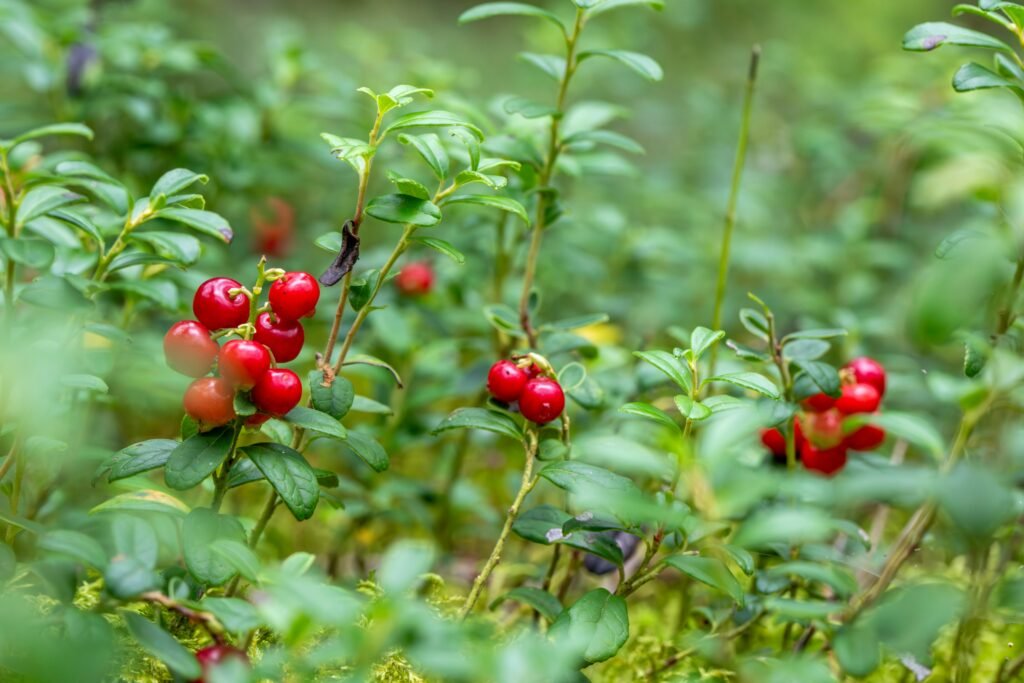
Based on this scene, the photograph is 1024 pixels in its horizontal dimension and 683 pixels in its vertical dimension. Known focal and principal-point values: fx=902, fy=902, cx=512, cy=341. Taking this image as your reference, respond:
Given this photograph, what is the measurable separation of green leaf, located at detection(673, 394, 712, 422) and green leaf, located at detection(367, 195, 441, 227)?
0.36 meters

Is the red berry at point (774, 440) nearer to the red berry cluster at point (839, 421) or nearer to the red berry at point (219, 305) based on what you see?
the red berry cluster at point (839, 421)

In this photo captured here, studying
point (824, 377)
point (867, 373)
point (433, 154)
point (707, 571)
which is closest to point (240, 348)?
point (433, 154)

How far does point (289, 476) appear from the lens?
1.05 metres

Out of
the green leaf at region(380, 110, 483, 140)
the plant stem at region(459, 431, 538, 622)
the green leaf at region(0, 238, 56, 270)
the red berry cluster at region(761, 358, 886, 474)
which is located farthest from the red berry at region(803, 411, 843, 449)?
the green leaf at region(0, 238, 56, 270)

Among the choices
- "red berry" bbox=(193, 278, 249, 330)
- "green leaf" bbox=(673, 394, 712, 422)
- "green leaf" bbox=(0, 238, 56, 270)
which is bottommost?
"green leaf" bbox=(673, 394, 712, 422)

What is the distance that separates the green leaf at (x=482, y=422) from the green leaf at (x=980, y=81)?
2.27ft

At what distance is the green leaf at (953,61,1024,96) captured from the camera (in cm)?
111

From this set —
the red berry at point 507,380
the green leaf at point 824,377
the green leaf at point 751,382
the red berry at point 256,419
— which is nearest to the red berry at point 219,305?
the red berry at point 256,419

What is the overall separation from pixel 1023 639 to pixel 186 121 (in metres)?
2.01

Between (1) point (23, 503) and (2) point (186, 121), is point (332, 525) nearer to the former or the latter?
(1) point (23, 503)

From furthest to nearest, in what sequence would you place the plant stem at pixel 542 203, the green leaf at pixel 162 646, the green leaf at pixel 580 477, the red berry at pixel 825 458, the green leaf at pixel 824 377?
the plant stem at pixel 542 203, the red berry at pixel 825 458, the green leaf at pixel 824 377, the green leaf at pixel 580 477, the green leaf at pixel 162 646

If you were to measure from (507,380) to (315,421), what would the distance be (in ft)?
0.83

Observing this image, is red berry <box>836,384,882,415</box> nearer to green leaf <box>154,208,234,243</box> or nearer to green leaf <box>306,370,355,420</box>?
green leaf <box>306,370,355,420</box>

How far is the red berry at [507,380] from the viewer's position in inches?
46.0
